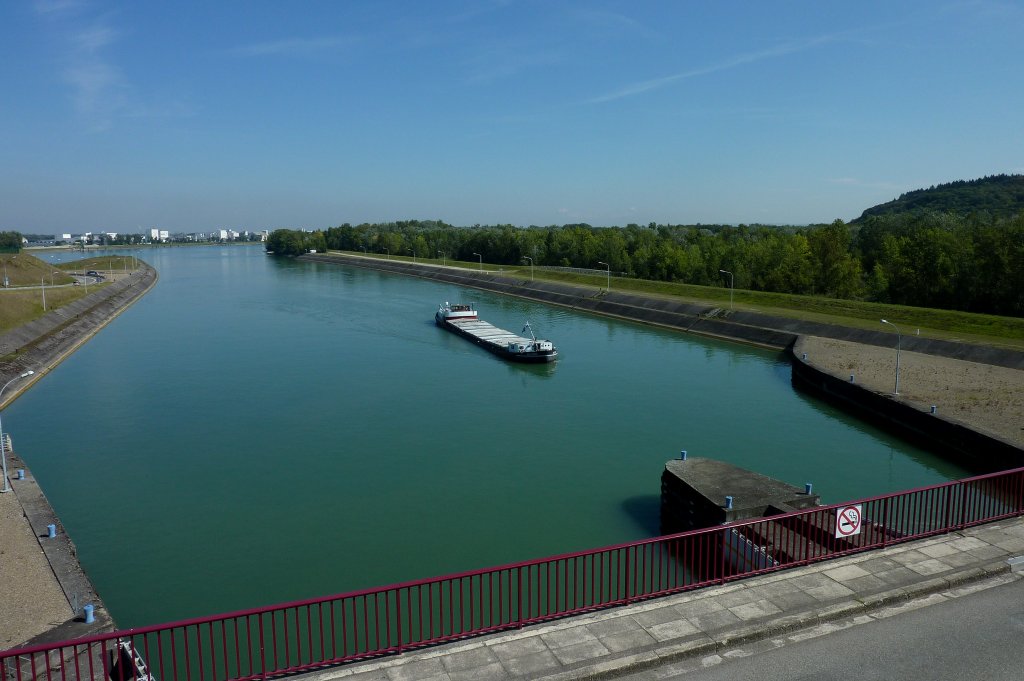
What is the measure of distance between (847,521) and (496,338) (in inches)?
1557

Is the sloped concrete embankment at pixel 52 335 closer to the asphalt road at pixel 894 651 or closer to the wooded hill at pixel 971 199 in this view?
the asphalt road at pixel 894 651

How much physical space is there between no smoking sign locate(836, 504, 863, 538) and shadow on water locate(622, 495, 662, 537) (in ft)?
23.1

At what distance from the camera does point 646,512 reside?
19.2 meters

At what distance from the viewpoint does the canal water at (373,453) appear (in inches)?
653

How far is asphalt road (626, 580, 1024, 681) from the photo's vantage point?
26.6ft

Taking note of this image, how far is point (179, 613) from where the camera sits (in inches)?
554

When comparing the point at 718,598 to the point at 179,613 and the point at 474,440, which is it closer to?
the point at 179,613

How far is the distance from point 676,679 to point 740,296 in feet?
196

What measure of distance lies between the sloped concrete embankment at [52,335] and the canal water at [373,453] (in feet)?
5.79

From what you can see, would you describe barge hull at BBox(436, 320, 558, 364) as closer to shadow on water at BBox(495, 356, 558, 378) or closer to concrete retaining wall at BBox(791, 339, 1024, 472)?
shadow on water at BBox(495, 356, 558, 378)

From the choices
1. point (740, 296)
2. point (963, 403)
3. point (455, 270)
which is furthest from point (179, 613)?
point (455, 270)

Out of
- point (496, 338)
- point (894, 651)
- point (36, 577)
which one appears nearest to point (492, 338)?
point (496, 338)

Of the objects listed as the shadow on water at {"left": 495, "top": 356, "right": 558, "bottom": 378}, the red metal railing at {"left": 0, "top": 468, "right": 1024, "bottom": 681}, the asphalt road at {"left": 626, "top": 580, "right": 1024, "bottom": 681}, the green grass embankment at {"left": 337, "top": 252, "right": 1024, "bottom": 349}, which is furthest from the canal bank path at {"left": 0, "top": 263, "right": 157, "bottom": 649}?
the green grass embankment at {"left": 337, "top": 252, "right": 1024, "bottom": 349}

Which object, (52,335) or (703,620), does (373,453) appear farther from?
(52,335)
